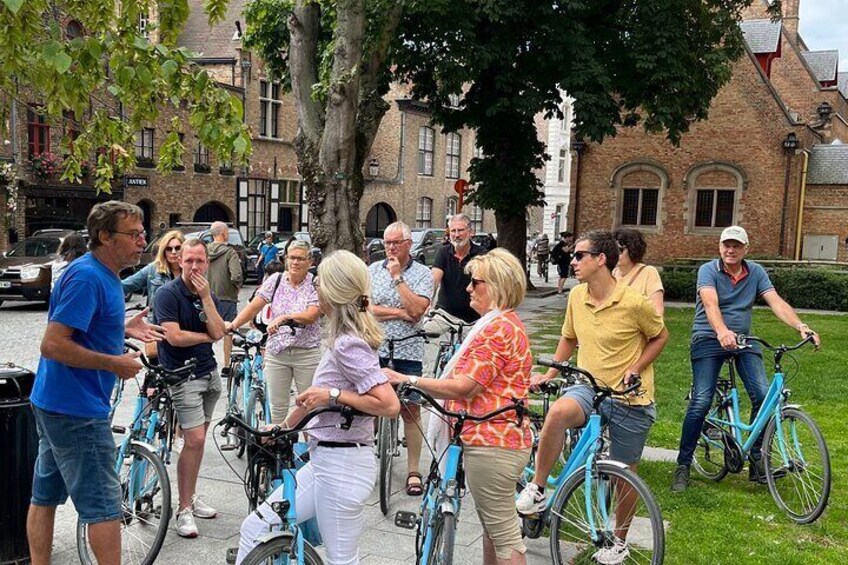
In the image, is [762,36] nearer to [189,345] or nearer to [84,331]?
[189,345]

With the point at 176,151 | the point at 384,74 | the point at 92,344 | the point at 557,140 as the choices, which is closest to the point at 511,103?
the point at 384,74

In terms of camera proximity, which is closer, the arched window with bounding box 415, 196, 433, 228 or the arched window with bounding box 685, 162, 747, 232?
the arched window with bounding box 685, 162, 747, 232

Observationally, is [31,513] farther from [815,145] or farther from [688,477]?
[815,145]

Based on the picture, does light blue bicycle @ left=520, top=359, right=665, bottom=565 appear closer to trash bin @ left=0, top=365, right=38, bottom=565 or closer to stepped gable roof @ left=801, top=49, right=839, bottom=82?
trash bin @ left=0, top=365, right=38, bottom=565

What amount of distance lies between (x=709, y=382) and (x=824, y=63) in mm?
43814

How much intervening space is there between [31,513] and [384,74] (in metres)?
17.0

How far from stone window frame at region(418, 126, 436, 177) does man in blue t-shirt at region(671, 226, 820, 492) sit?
41569mm

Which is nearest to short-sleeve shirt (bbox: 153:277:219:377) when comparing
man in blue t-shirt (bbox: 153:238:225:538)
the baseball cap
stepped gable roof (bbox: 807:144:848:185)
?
man in blue t-shirt (bbox: 153:238:225:538)

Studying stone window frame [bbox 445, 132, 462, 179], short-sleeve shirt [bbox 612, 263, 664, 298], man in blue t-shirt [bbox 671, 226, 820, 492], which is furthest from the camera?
stone window frame [bbox 445, 132, 462, 179]

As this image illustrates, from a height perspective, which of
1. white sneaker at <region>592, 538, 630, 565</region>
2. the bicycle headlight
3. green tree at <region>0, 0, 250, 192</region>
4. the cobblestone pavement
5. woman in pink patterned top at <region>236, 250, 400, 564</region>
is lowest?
the cobblestone pavement

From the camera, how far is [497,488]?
12.4 ft

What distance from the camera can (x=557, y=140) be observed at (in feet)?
201

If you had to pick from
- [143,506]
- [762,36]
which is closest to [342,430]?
[143,506]

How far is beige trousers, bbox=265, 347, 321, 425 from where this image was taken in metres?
6.23
